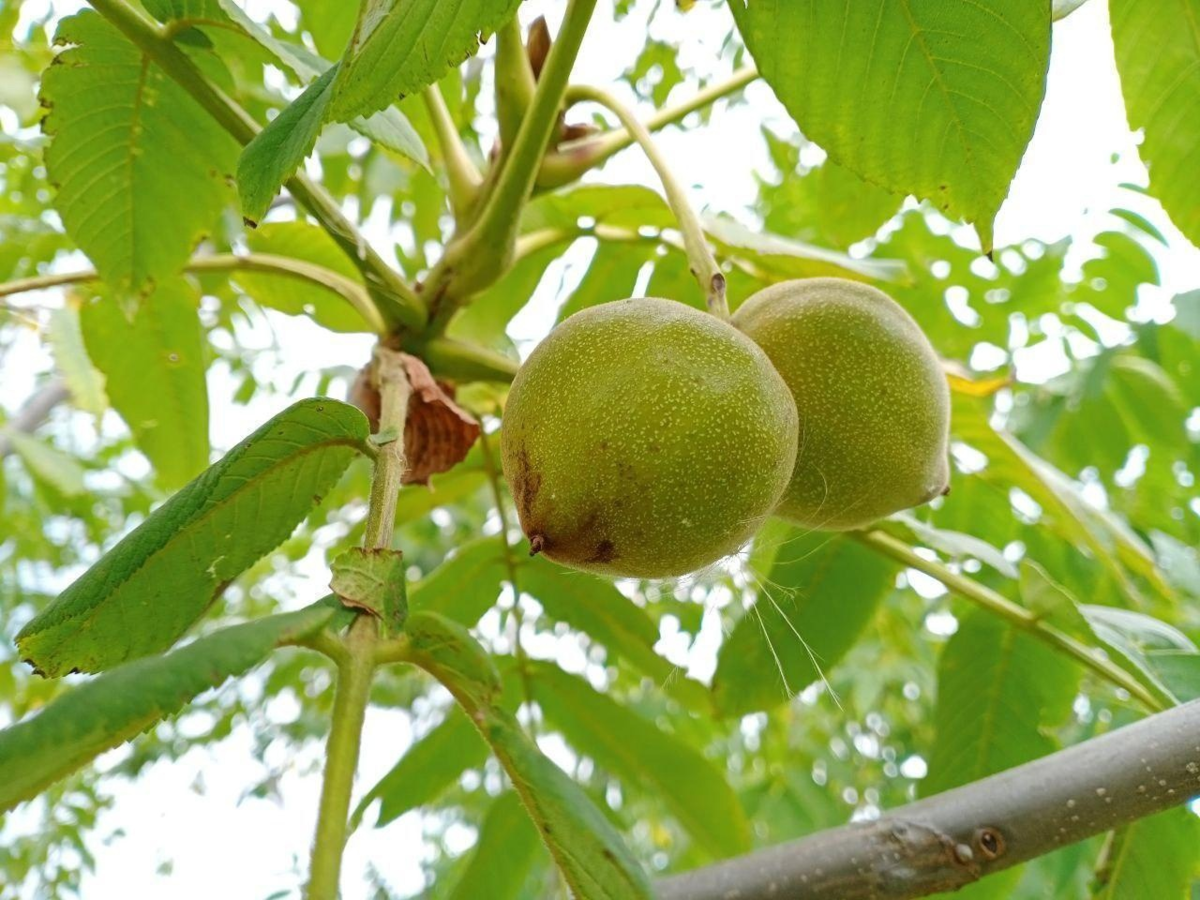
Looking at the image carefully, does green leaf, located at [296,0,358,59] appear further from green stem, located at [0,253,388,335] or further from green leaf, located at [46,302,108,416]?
Result: green leaf, located at [46,302,108,416]

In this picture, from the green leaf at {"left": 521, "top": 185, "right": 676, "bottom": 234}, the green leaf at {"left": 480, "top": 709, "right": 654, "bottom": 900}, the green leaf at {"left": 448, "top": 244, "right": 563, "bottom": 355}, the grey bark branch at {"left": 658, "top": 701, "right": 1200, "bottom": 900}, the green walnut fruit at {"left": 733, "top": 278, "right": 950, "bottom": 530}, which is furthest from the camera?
the green leaf at {"left": 448, "top": 244, "right": 563, "bottom": 355}

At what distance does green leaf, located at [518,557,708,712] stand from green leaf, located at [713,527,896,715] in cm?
12

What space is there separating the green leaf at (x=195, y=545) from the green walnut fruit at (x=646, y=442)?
8.0 inches

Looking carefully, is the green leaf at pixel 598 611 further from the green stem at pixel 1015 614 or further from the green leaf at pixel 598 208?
the green leaf at pixel 598 208

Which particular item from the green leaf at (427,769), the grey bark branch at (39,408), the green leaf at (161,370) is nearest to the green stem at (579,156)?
the green leaf at (161,370)

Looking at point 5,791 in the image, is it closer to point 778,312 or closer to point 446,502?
point 778,312

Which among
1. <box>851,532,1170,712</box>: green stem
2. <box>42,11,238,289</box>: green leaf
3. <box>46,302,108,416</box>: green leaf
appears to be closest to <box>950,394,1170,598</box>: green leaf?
<box>851,532,1170,712</box>: green stem

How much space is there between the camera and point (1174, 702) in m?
1.34

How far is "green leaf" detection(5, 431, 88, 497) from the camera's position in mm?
2688

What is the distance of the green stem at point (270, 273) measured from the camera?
1681mm

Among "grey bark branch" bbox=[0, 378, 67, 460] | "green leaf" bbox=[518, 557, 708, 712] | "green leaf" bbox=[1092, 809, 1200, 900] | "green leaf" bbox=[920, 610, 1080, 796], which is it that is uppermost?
"grey bark branch" bbox=[0, 378, 67, 460]

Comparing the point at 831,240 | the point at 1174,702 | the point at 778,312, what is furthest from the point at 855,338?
the point at 831,240

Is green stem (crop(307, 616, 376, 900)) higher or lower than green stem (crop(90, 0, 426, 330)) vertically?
lower

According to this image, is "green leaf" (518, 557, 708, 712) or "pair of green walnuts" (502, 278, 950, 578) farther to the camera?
"green leaf" (518, 557, 708, 712)
